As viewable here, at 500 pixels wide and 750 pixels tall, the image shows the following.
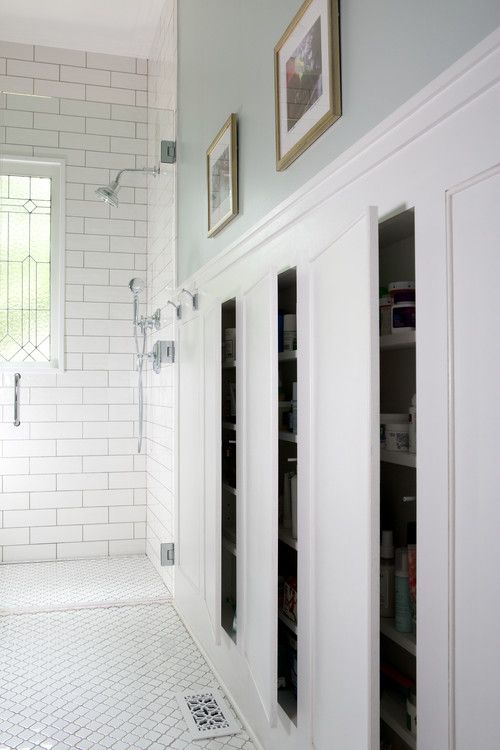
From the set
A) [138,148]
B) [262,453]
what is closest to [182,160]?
[138,148]

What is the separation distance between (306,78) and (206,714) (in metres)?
1.71

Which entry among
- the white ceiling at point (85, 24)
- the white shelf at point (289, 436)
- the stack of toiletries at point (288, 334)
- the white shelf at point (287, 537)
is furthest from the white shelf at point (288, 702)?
the white ceiling at point (85, 24)

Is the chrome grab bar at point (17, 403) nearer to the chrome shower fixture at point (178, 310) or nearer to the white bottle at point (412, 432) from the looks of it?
the chrome shower fixture at point (178, 310)

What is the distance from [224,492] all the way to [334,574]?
1.07m

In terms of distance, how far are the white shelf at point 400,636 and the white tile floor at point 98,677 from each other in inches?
29.6

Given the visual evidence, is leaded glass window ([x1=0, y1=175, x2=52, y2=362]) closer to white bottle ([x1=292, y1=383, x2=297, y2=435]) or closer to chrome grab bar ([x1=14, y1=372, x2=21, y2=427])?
chrome grab bar ([x1=14, y1=372, x2=21, y2=427])

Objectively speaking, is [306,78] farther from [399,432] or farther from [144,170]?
[144,170]

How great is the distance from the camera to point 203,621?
2428 mm

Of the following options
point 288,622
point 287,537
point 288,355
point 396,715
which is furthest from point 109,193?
point 396,715

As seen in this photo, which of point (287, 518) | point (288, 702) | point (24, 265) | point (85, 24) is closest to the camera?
point (288, 702)

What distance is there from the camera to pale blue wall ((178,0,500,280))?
3.45 ft

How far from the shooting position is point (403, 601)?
1.28 meters

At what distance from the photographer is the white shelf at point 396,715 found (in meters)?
1.23

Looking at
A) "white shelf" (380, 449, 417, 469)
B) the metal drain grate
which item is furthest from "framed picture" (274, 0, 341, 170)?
the metal drain grate
